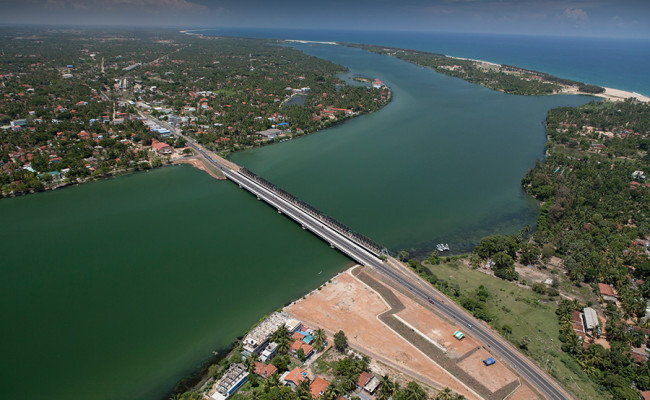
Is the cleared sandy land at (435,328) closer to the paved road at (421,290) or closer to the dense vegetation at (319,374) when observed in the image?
the paved road at (421,290)

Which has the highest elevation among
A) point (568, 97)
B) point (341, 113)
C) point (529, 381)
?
point (568, 97)

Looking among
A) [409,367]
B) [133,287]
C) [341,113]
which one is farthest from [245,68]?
[409,367]

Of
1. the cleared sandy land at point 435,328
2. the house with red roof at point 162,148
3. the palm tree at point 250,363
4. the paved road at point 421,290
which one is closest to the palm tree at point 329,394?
the palm tree at point 250,363

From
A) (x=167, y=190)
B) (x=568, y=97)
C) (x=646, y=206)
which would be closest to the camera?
(x=646, y=206)

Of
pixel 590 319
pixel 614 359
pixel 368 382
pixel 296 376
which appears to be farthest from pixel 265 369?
pixel 590 319

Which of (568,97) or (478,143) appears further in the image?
(568,97)

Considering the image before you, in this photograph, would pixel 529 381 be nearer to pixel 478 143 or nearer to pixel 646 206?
pixel 646 206

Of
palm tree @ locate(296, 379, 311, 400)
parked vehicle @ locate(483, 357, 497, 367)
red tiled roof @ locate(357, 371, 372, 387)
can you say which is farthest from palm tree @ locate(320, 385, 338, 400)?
parked vehicle @ locate(483, 357, 497, 367)
